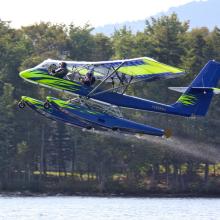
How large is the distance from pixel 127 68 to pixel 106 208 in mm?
15614

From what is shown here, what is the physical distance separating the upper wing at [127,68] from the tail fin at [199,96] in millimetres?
1268

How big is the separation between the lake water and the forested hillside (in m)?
5.31

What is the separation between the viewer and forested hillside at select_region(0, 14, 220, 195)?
69.4 m

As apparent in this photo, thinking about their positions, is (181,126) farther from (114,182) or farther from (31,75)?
(31,75)

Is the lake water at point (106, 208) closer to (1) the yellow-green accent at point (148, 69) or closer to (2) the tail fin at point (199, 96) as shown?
(2) the tail fin at point (199, 96)

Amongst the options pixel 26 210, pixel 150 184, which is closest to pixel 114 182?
pixel 150 184

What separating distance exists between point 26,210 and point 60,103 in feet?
45.4

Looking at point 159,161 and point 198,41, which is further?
point 198,41

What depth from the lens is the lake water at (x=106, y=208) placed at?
48344 mm

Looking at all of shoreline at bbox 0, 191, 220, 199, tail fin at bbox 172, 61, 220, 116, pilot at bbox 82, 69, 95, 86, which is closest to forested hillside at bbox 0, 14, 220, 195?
shoreline at bbox 0, 191, 220, 199

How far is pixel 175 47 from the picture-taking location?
74375mm

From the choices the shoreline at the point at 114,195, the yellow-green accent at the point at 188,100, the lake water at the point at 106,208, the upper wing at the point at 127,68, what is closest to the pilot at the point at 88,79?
the upper wing at the point at 127,68

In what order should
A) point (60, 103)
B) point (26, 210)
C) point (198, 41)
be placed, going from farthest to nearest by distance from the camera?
1. point (198, 41)
2. point (26, 210)
3. point (60, 103)

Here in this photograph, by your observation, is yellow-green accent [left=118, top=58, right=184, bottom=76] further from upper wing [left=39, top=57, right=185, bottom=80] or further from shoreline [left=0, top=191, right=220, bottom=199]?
shoreline [left=0, top=191, right=220, bottom=199]
